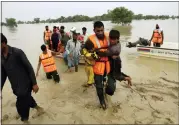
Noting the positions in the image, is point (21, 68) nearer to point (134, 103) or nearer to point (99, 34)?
point (99, 34)

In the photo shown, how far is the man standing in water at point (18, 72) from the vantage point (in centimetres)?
343

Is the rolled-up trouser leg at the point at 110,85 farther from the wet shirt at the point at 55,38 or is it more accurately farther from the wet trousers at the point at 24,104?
the wet shirt at the point at 55,38

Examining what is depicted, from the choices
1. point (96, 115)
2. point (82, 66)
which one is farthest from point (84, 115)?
point (82, 66)

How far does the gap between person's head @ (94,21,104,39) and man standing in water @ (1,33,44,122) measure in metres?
1.38

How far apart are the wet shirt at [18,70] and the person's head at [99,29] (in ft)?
4.51

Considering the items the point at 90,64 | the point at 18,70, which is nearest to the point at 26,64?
the point at 18,70

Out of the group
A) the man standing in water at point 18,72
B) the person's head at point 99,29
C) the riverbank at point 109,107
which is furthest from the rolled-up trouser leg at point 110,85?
the man standing in water at point 18,72

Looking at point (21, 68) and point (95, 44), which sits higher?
point (95, 44)

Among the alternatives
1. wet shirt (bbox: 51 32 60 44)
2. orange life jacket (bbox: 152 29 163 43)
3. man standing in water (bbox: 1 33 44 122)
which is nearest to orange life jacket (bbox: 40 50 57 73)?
man standing in water (bbox: 1 33 44 122)

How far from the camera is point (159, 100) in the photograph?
4.80m

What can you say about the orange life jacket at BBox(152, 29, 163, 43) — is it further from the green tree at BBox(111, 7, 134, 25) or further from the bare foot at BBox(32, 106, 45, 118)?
→ the green tree at BBox(111, 7, 134, 25)

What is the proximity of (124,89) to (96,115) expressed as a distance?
1599 millimetres

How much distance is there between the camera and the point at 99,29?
4.02 meters

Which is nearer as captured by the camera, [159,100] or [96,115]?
[96,115]
